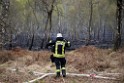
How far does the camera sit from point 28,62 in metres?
17.0

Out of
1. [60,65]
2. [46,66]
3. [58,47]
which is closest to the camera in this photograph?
[58,47]

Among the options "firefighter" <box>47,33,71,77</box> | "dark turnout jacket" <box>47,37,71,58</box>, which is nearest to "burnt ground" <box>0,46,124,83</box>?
"firefighter" <box>47,33,71,77</box>

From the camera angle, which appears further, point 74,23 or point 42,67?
point 74,23

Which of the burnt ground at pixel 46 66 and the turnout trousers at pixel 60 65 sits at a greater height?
the turnout trousers at pixel 60 65

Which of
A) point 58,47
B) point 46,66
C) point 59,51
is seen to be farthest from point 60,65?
point 46,66

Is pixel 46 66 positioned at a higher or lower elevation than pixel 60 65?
lower

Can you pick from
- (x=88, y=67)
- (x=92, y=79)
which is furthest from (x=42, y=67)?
(x=92, y=79)

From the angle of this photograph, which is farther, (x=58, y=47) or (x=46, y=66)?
(x=46, y=66)

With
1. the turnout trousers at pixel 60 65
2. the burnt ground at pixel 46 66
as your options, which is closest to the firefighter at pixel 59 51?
the turnout trousers at pixel 60 65

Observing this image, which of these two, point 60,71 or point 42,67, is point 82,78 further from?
point 42,67

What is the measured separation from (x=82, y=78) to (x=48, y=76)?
1.50 m

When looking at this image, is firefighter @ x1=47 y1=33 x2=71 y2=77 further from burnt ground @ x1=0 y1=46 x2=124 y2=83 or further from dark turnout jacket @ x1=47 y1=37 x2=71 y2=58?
burnt ground @ x1=0 y1=46 x2=124 y2=83

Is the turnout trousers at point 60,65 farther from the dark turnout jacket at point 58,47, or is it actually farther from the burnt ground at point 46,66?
the burnt ground at point 46,66

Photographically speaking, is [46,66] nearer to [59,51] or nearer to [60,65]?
[60,65]
